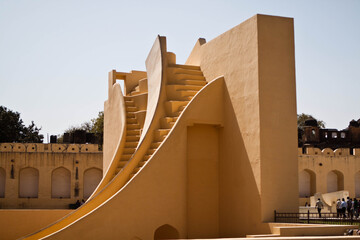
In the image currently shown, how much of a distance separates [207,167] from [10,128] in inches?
1158

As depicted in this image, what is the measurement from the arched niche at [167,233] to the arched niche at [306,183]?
16.4 meters

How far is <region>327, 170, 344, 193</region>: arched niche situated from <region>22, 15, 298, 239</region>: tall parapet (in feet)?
57.4

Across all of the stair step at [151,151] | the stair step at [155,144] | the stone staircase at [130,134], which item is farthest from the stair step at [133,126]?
the stair step at [151,151]

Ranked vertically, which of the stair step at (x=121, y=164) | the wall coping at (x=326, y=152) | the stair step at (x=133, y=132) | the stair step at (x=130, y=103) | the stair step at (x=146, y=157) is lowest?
the stair step at (x=121, y=164)

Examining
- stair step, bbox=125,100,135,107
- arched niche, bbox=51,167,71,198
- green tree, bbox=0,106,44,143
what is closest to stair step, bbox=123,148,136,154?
stair step, bbox=125,100,135,107

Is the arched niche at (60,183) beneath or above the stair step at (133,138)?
beneath

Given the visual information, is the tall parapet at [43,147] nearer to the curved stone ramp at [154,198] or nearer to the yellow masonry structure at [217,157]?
the yellow masonry structure at [217,157]

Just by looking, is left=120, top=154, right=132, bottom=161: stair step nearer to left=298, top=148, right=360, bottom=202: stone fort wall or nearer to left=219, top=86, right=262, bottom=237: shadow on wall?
left=219, top=86, right=262, bottom=237: shadow on wall

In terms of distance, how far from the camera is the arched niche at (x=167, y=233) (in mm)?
12222

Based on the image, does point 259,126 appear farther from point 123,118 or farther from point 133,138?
point 123,118

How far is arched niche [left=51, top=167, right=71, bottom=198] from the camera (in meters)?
25.0

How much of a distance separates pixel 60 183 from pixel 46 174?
2.82ft

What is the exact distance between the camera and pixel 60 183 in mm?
25031

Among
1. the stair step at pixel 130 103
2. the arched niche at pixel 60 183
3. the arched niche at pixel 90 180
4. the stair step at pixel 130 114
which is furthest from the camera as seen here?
the arched niche at pixel 90 180
